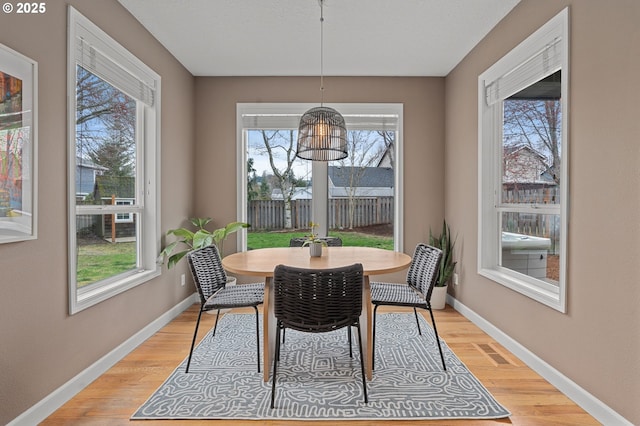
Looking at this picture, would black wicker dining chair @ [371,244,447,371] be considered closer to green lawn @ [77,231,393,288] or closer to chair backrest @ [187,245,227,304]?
chair backrest @ [187,245,227,304]

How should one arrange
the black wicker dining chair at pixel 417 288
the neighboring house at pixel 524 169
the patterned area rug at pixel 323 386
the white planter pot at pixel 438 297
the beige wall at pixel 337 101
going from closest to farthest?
1. the patterned area rug at pixel 323 386
2. the black wicker dining chair at pixel 417 288
3. the neighboring house at pixel 524 169
4. the white planter pot at pixel 438 297
5. the beige wall at pixel 337 101

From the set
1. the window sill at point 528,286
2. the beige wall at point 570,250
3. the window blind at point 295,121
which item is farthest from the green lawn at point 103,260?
the window sill at point 528,286

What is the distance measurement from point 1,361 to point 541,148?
3.46 metres

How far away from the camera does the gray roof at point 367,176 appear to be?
418 cm

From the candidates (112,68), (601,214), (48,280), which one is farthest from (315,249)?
(112,68)

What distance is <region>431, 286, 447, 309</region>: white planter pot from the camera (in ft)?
12.0

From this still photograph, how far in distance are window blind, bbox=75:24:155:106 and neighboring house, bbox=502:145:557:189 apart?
125 inches

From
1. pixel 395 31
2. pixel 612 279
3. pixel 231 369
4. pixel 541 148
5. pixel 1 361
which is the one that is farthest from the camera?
pixel 395 31

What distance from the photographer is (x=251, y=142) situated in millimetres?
4148

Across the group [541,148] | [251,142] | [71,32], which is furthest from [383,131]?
[71,32]

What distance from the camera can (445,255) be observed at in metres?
3.79

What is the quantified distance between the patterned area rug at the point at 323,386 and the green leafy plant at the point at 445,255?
39.7 inches

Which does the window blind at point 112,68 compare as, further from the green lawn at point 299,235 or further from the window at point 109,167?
the green lawn at point 299,235

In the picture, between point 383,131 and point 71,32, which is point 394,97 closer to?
point 383,131
